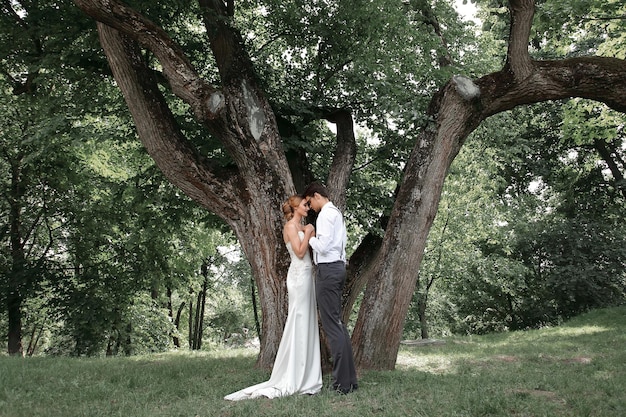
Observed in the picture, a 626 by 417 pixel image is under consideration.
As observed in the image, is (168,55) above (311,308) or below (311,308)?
above

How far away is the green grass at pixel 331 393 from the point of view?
480 centimetres

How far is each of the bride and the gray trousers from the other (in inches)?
15.3

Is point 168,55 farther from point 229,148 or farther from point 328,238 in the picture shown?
point 328,238

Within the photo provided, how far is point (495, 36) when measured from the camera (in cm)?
1959

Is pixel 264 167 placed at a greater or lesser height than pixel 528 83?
lesser

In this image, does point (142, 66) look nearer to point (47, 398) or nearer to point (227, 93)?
point (227, 93)

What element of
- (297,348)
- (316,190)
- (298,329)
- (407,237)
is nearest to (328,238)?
(316,190)

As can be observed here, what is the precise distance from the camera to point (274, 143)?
7730 mm

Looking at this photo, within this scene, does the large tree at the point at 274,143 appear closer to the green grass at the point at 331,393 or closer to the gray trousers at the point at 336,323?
the green grass at the point at 331,393

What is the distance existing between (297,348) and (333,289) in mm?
866

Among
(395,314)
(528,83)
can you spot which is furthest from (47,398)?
(528,83)

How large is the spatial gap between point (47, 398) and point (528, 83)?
299 inches

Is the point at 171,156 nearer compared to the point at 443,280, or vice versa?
the point at 171,156

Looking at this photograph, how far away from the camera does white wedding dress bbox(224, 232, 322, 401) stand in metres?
5.92
